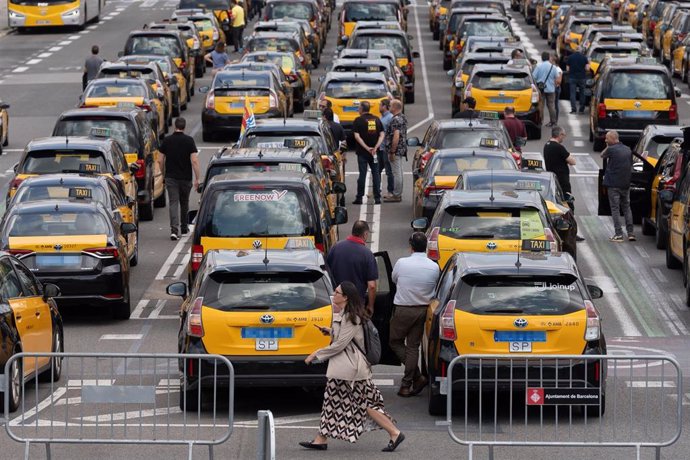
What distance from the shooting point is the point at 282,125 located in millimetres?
26141

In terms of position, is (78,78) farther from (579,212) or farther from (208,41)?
(579,212)

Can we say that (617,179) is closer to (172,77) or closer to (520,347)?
(520,347)

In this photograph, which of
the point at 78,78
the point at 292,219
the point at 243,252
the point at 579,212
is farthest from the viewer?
the point at 78,78

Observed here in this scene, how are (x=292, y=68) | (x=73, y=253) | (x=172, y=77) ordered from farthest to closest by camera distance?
(x=292, y=68)
(x=172, y=77)
(x=73, y=253)

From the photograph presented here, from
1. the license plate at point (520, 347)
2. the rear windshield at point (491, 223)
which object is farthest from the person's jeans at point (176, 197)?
the license plate at point (520, 347)

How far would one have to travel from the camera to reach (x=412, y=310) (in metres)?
16.6

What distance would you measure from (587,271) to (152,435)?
1095cm

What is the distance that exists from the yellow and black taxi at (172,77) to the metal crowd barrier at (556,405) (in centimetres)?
2617

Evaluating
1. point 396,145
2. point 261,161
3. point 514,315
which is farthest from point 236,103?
point 514,315

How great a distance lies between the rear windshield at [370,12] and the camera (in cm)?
5462

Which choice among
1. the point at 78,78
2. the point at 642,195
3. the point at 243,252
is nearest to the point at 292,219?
the point at 243,252

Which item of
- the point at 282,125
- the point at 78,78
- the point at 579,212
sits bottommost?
the point at 78,78

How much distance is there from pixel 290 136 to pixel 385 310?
8.79 meters

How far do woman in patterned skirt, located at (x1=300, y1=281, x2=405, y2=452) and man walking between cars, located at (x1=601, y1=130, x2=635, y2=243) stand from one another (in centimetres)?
1222
